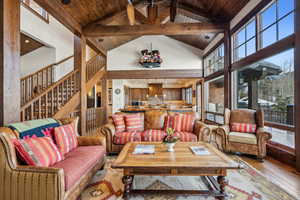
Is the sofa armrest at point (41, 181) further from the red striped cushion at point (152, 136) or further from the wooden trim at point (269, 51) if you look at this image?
the wooden trim at point (269, 51)

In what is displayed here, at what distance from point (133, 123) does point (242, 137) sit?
2379 millimetres

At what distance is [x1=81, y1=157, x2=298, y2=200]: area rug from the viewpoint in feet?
6.06

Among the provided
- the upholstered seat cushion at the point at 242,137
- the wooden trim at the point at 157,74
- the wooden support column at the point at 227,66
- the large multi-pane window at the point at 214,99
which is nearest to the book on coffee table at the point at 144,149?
the upholstered seat cushion at the point at 242,137

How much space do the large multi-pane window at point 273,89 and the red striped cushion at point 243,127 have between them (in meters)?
0.39

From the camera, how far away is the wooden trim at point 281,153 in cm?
263

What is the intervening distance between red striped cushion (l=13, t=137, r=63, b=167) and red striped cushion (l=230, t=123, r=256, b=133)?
11.5 feet

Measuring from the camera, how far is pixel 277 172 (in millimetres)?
2438

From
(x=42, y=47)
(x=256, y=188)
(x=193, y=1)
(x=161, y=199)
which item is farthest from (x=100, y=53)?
(x=256, y=188)

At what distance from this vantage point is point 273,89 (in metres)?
3.16

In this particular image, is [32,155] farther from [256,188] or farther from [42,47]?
[42,47]

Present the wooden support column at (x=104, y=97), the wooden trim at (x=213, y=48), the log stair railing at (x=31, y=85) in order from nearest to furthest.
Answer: the log stair railing at (x=31, y=85)
the wooden trim at (x=213, y=48)
the wooden support column at (x=104, y=97)

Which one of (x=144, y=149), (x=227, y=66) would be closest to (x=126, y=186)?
(x=144, y=149)

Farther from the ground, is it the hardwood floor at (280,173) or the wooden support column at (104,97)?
the wooden support column at (104,97)

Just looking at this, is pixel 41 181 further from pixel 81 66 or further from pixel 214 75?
pixel 214 75
